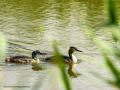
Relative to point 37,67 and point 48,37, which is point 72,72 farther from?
point 48,37

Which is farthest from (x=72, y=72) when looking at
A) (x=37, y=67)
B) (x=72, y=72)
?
(x=37, y=67)

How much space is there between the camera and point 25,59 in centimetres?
858

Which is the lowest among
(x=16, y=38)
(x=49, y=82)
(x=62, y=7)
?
(x=49, y=82)

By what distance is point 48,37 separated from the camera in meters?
11.7

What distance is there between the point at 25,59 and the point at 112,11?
25.5 feet

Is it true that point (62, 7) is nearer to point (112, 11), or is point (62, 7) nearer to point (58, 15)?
point (58, 15)

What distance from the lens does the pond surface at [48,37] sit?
22.0 ft

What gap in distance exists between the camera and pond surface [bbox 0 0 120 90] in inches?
264

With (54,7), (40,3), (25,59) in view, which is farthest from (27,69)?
(40,3)

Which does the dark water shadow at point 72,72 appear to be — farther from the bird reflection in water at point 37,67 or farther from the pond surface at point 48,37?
the bird reflection in water at point 37,67

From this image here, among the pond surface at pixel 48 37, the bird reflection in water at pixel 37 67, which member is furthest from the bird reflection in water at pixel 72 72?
the bird reflection in water at pixel 37 67

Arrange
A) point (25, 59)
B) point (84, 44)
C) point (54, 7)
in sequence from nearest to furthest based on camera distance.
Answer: point (25, 59), point (84, 44), point (54, 7)

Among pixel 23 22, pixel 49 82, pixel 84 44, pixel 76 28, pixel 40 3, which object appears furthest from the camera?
pixel 40 3

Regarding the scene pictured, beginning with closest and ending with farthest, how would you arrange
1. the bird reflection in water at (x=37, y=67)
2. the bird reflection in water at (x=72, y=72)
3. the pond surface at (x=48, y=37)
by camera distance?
the pond surface at (x=48, y=37) → the bird reflection in water at (x=72, y=72) → the bird reflection in water at (x=37, y=67)
